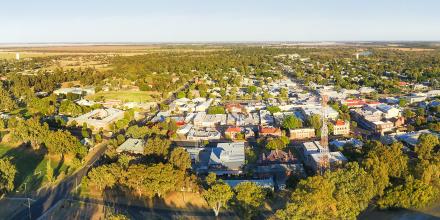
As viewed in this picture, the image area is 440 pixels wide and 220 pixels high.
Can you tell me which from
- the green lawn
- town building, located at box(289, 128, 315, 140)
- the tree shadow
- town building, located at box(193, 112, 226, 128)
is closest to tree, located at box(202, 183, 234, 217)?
the green lawn

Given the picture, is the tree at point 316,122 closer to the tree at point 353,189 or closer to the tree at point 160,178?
the tree at point 353,189

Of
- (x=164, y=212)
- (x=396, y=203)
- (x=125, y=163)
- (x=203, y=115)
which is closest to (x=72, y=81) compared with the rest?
(x=203, y=115)

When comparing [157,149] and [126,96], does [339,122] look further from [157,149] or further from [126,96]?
[126,96]

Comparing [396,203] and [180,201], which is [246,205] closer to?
[180,201]

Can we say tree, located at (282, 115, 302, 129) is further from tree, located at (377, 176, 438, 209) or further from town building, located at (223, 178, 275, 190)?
tree, located at (377, 176, 438, 209)

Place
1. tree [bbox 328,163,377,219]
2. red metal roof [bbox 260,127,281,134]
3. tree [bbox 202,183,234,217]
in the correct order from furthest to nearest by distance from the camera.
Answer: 1. red metal roof [bbox 260,127,281,134]
2. tree [bbox 202,183,234,217]
3. tree [bbox 328,163,377,219]
